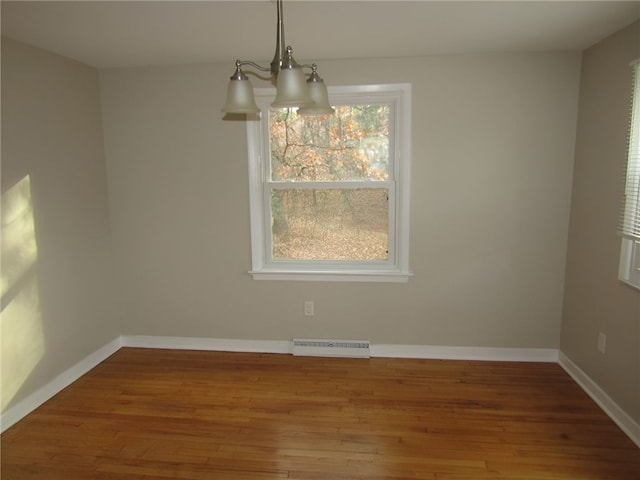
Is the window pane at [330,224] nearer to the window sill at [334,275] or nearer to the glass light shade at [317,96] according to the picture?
the window sill at [334,275]

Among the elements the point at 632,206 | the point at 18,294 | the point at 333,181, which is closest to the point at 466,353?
the point at 632,206

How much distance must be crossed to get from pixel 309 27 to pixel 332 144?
96 cm

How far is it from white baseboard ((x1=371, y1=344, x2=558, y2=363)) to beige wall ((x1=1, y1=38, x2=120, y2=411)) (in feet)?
7.23

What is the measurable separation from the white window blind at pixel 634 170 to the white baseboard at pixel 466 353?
124 cm

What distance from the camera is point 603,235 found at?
8.28ft

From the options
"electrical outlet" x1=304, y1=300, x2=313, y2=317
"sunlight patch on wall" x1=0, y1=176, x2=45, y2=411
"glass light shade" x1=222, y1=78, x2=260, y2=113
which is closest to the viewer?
"glass light shade" x1=222, y1=78, x2=260, y2=113

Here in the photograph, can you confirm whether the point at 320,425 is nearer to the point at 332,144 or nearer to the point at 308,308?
the point at 308,308

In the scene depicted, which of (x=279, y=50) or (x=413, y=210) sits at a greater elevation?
(x=279, y=50)

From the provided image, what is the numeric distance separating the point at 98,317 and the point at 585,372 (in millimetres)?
3493

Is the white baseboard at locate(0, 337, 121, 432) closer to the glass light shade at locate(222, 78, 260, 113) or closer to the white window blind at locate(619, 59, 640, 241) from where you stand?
the glass light shade at locate(222, 78, 260, 113)

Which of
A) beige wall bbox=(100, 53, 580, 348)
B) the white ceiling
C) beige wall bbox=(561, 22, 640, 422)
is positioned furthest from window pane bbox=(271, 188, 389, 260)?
beige wall bbox=(561, 22, 640, 422)

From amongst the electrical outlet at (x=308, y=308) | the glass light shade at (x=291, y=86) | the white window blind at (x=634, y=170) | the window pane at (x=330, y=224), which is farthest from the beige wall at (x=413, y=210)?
the glass light shade at (x=291, y=86)

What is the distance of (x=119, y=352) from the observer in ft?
11.2

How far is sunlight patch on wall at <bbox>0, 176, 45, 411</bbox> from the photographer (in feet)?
7.86
